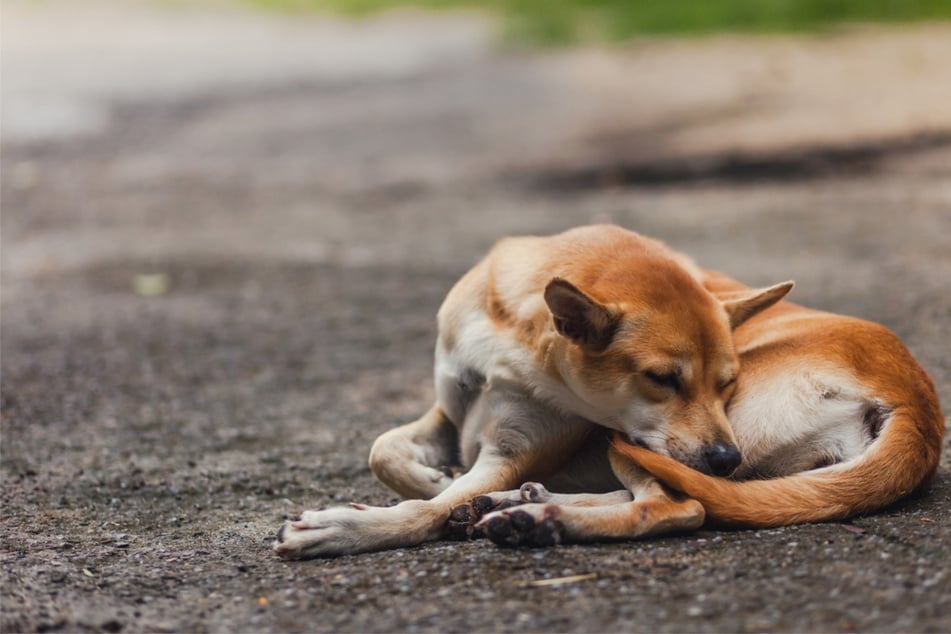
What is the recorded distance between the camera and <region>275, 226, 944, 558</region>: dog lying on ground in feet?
12.6

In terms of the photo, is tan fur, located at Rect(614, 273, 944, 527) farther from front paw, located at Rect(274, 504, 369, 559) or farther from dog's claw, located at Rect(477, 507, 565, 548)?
front paw, located at Rect(274, 504, 369, 559)

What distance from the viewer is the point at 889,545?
3533 mm

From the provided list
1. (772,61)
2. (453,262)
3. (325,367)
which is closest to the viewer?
(325,367)

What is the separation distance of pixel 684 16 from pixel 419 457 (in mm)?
16455

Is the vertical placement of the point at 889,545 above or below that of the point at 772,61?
below

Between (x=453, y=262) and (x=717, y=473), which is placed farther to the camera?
(x=453, y=262)

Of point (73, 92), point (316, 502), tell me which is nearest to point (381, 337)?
point (316, 502)

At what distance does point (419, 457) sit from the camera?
15.4ft

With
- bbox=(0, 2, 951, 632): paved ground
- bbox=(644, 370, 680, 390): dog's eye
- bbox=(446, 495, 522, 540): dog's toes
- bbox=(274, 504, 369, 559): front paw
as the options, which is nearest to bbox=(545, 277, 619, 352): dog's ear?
bbox=(644, 370, 680, 390): dog's eye

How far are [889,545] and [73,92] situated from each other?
620 inches

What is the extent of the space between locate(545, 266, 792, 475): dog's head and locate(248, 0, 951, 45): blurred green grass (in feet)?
46.3

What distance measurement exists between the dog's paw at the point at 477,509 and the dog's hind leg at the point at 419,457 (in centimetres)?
52

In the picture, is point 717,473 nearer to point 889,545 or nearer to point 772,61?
point 889,545

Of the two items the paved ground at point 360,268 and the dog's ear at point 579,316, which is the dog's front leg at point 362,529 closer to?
the paved ground at point 360,268
